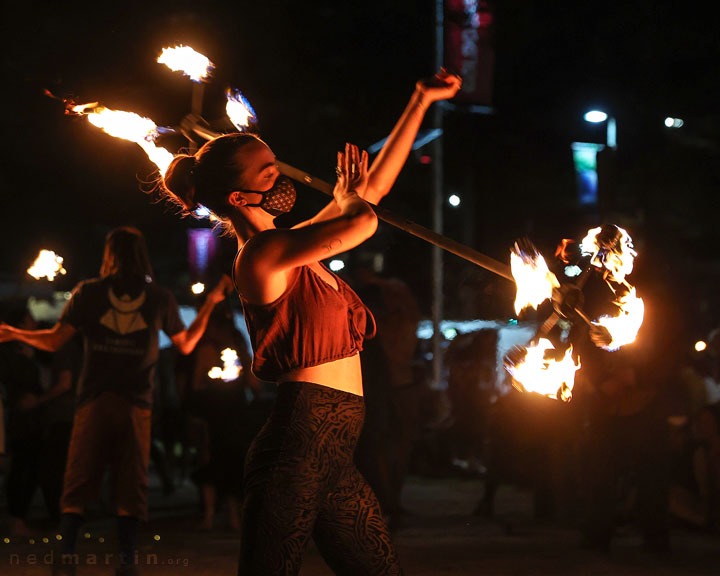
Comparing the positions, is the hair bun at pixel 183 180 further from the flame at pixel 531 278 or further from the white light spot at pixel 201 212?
the flame at pixel 531 278

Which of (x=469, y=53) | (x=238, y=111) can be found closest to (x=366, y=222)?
(x=238, y=111)

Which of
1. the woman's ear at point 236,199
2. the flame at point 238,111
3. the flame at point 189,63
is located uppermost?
the flame at point 189,63

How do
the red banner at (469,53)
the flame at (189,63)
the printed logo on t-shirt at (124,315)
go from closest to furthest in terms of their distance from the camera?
the flame at (189,63)
the printed logo on t-shirt at (124,315)
the red banner at (469,53)

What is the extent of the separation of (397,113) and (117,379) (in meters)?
20.4

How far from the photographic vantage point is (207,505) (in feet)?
26.6

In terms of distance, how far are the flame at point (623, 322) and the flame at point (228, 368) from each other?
5.09 m

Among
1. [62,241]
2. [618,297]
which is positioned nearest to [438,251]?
[62,241]

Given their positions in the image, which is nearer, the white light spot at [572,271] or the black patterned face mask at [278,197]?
the black patterned face mask at [278,197]

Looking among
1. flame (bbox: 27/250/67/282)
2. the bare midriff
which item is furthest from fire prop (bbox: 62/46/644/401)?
flame (bbox: 27/250/67/282)

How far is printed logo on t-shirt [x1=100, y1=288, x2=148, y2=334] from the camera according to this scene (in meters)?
5.23

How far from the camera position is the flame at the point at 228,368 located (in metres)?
7.73

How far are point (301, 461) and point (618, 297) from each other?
1109mm

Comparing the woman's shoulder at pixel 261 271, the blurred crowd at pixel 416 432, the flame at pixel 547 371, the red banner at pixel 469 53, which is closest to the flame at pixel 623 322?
the flame at pixel 547 371

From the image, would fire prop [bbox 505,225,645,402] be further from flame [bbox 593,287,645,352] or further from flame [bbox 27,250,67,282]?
flame [bbox 27,250,67,282]
